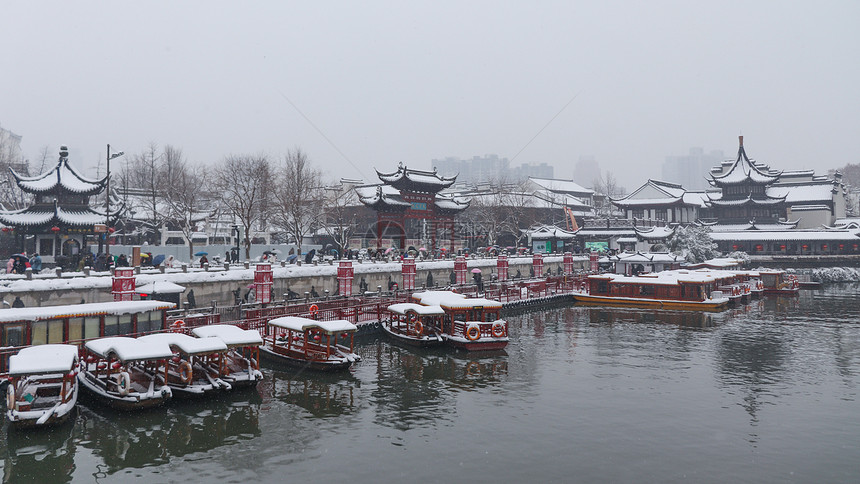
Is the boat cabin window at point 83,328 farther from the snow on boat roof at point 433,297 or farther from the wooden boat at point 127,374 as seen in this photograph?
the snow on boat roof at point 433,297

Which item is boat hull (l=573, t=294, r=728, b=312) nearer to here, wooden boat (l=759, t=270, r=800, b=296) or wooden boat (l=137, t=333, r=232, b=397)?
wooden boat (l=759, t=270, r=800, b=296)

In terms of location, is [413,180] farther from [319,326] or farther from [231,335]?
[231,335]

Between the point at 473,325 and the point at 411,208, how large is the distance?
137 ft

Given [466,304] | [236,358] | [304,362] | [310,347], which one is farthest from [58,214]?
[466,304]


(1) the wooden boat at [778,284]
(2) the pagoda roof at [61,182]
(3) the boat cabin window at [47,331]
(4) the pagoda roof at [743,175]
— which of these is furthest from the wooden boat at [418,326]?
(4) the pagoda roof at [743,175]

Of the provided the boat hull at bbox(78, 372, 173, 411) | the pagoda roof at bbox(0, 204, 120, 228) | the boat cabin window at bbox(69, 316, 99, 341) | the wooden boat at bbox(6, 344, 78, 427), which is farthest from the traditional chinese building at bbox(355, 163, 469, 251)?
the wooden boat at bbox(6, 344, 78, 427)

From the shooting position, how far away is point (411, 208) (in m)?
70.9

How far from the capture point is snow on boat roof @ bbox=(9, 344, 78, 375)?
677 inches

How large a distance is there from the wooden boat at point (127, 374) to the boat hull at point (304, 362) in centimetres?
558

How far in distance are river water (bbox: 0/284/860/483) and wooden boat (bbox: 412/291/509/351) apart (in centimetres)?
118

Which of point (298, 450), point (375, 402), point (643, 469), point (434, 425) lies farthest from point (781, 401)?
point (298, 450)

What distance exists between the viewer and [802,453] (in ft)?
54.6

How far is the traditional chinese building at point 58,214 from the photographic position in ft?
137

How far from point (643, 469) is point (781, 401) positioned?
30.6ft
